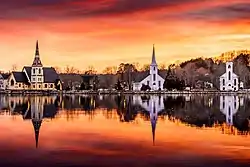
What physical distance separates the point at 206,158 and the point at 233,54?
16064 cm

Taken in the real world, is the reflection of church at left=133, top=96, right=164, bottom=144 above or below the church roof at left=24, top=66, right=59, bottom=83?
below

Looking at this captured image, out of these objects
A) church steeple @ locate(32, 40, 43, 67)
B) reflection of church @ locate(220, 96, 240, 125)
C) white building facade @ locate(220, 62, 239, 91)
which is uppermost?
church steeple @ locate(32, 40, 43, 67)

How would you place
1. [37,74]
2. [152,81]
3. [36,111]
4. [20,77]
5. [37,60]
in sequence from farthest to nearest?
[37,60], [20,77], [152,81], [37,74], [36,111]

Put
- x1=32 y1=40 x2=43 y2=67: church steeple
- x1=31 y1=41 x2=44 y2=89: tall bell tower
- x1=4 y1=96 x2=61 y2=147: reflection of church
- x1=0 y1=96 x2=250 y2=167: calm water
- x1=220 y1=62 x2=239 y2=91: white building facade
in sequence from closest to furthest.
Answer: x1=0 y1=96 x2=250 y2=167: calm water → x1=4 y1=96 x2=61 y2=147: reflection of church → x1=220 y1=62 x2=239 y2=91: white building facade → x1=31 y1=41 x2=44 y2=89: tall bell tower → x1=32 y1=40 x2=43 y2=67: church steeple

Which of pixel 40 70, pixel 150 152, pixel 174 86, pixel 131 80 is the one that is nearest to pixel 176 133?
pixel 150 152

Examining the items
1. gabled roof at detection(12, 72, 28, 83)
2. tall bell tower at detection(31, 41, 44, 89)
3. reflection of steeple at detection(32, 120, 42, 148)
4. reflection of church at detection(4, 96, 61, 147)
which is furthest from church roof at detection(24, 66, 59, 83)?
reflection of steeple at detection(32, 120, 42, 148)

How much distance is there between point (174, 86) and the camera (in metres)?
116

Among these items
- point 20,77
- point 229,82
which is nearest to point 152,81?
point 229,82

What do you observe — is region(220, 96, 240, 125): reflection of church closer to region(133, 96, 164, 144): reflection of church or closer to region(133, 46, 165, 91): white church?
region(133, 96, 164, 144): reflection of church

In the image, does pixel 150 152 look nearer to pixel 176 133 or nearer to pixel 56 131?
pixel 176 133

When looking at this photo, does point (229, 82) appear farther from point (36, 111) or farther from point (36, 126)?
point (36, 126)

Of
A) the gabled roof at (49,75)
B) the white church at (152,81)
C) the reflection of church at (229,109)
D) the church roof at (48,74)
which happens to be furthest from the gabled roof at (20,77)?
the reflection of church at (229,109)

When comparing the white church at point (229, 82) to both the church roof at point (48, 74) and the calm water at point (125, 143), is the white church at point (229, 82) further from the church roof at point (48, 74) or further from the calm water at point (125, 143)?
the calm water at point (125, 143)

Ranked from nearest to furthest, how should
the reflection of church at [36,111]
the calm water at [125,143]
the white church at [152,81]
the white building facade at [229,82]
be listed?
the calm water at [125,143]
the reflection of church at [36,111]
the white building facade at [229,82]
the white church at [152,81]
